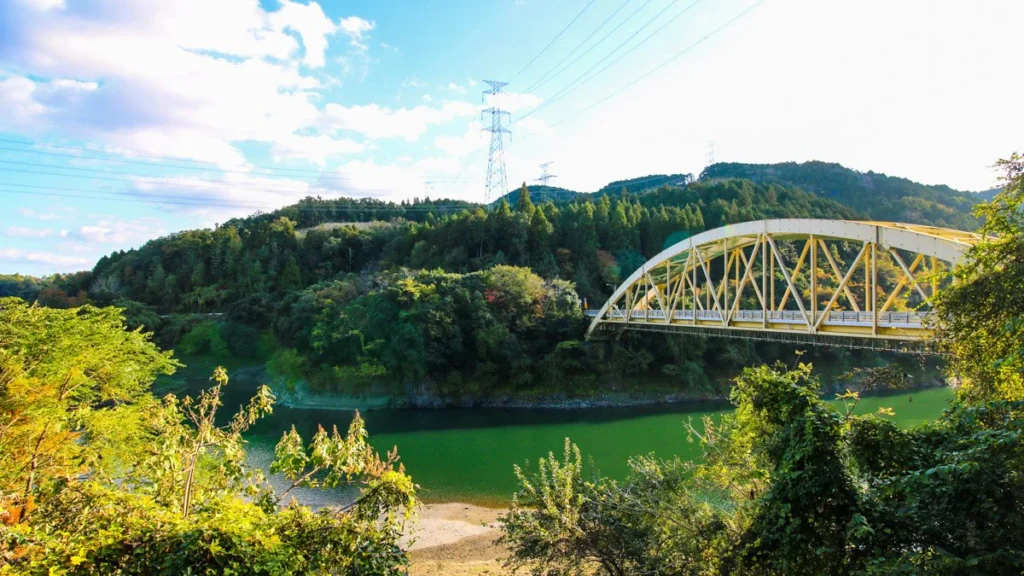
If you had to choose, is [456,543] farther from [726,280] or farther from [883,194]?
[883,194]


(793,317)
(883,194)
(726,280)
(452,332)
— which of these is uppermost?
(883,194)

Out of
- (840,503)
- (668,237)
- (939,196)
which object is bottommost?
(840,503)

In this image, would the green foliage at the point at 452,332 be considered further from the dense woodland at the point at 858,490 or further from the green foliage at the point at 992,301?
the green foliage at the point at 992,301

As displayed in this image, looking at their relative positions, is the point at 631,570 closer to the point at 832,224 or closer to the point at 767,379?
the point at 767,379

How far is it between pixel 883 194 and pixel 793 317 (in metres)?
56.5

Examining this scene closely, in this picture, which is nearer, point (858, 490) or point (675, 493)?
point (858, 490)

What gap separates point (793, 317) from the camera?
17484mm

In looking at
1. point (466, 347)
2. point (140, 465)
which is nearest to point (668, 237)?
point (466, 347)

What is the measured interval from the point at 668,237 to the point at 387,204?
4858 centimetres

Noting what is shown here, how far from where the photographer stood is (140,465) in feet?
17.1

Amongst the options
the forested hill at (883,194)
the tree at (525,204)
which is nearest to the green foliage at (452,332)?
the tree at (525,204)

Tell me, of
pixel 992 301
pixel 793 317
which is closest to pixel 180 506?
pixel 992 301

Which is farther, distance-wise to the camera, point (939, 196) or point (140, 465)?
point (939, 196)

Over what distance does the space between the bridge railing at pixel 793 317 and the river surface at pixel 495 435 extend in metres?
2.77
